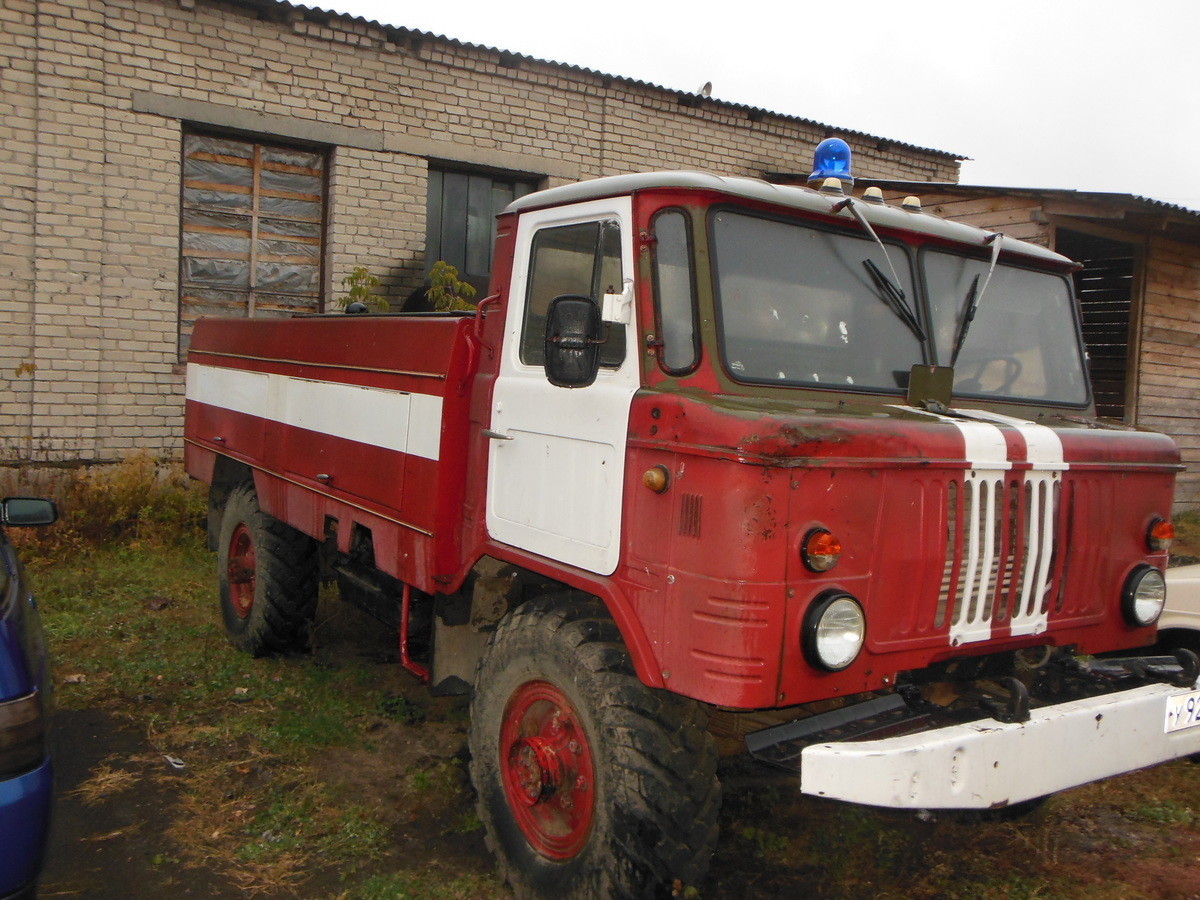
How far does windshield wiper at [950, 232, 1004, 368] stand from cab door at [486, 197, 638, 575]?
1.33m

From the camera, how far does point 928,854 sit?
373 cm

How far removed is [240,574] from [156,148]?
4.84 metres

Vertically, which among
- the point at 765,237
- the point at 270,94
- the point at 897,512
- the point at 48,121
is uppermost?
the point at 270,94

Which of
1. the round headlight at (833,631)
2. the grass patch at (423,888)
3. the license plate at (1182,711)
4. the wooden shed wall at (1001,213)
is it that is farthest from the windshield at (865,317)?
the wooden shed wall at (1001,213)

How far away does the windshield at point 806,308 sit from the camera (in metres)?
3.06

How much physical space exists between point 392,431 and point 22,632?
5.50 ft

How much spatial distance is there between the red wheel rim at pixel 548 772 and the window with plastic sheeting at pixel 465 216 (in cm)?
756

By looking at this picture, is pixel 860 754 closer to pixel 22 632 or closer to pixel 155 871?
pixel 22 632

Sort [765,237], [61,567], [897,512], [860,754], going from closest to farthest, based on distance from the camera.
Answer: [860,754]
[897,512]
[765,237]
[61,567]

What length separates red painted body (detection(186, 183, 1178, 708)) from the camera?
2.55m

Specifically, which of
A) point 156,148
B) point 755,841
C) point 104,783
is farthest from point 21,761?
point 156,148

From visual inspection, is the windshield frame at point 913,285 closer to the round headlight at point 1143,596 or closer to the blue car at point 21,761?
the round headlight at point 1143,596

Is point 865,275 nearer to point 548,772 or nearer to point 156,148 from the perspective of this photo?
point 548,772

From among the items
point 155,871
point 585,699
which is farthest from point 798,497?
point 155,871
